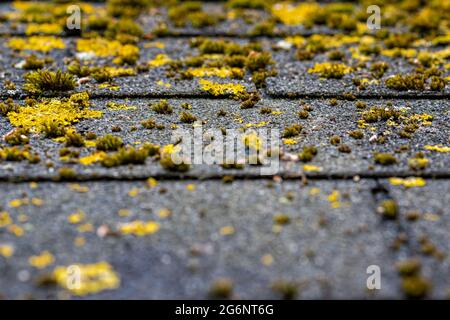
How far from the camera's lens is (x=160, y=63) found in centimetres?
631

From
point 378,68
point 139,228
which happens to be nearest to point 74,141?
point 139,228

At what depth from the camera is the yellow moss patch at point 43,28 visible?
7168 mm

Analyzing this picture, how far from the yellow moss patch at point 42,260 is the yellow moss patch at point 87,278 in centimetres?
9

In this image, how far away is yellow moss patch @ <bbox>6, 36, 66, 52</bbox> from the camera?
6695mm

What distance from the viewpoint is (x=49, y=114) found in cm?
507

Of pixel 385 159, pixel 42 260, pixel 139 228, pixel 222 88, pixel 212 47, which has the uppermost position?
pixel 212 47

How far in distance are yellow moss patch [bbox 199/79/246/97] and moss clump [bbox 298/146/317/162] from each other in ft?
4.39

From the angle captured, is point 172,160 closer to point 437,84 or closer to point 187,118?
point 187,118

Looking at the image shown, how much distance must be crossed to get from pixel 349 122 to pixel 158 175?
6.42 feet

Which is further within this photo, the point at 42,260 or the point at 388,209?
the point at 388,209

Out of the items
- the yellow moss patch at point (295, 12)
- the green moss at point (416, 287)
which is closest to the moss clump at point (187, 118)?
the green moss at point (416, 287)

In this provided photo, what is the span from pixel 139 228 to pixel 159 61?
3261mm
